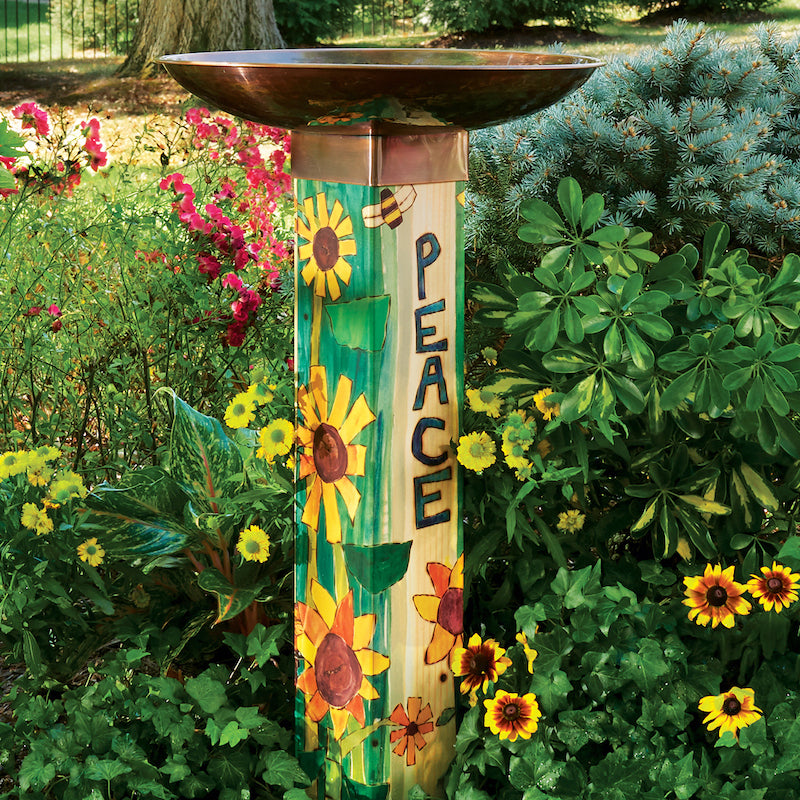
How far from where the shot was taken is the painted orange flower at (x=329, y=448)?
5.81 feet

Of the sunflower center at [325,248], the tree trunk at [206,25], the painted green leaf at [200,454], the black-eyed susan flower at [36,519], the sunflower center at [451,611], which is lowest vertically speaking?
the sunflower center at [451,611]

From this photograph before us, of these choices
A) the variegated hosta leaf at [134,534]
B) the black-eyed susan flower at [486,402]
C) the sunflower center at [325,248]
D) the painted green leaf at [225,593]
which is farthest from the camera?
the variegated hosta leaf at [134,534]

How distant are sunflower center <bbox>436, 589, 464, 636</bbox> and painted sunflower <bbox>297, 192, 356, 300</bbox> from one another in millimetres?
579

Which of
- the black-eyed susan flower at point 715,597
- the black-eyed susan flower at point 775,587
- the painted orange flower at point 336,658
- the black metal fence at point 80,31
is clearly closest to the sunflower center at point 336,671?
the painted orange flower at point 336,658

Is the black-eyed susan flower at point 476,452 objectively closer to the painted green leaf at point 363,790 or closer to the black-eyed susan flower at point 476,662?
the black-eyed susan flower at point 476,662

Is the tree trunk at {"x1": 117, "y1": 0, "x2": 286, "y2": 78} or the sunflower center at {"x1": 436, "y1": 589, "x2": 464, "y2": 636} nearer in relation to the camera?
the sunflower center at {"x1": 436, "y1": 589, "x2": 464, "y2": 636}

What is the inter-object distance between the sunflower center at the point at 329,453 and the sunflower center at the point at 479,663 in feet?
1.40

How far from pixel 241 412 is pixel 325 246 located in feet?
1.69

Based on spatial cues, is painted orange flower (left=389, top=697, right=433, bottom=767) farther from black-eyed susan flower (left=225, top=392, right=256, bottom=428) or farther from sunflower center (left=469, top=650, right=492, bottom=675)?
black-eyed susan flower (left=225, top=392, right=256, bottom=428)

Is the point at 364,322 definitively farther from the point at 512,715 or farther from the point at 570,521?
the point at 512,715

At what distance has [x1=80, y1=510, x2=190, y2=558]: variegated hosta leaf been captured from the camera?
216 cm

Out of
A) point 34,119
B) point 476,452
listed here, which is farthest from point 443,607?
point 34,119

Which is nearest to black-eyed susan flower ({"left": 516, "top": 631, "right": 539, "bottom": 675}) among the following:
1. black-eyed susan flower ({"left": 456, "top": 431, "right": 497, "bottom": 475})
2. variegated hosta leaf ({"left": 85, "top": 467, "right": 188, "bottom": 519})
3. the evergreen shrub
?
black-eyed susan flower ({"left": 456, "top": 431, "right": 497, "bottom": 475})

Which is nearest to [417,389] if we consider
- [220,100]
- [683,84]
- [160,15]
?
[220,100]
